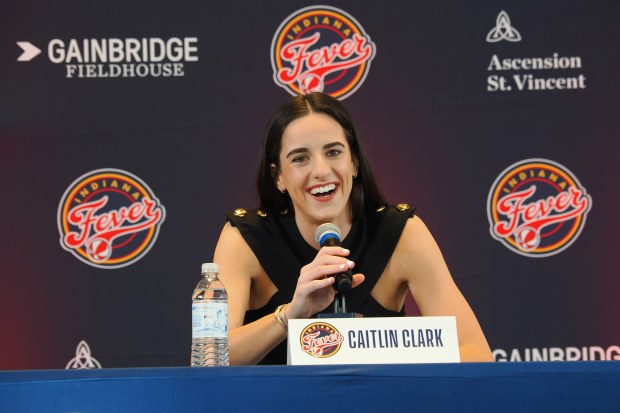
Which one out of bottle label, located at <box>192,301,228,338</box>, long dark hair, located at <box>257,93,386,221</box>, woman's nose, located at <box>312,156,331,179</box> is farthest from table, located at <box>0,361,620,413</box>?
long dark hair, located at <box>257,93,386,221</box>

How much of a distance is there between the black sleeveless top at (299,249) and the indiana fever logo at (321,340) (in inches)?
28.3

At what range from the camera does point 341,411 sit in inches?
46.6

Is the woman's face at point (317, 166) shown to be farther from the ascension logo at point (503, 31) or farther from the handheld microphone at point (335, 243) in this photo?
the ascension logo at point (503, 31)

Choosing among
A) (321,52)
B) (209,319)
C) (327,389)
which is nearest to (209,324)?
(209,319)

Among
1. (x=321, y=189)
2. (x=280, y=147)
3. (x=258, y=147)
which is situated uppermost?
(x=258, y=147)

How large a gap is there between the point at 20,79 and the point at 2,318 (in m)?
0.84

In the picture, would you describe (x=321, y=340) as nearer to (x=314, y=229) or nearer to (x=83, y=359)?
(x=314, y=229)

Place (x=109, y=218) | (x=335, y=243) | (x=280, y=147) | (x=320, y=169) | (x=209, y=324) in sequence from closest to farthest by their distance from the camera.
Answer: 1. (x=209, y=324)
2. (x=335, y=243)
3. (x=320, y=169)
4. (x=280, y=147)
5. (x=109, y=218)

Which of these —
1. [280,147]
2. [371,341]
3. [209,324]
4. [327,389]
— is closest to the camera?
[327,389]

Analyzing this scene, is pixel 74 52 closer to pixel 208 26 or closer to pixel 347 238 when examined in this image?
pixel 208 26

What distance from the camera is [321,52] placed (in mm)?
3168

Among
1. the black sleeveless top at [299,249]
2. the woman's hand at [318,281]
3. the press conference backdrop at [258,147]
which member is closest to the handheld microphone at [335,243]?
the woman's hand at [318,281]

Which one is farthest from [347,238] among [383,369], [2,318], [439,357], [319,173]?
[2,318]

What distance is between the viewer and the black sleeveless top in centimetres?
217
